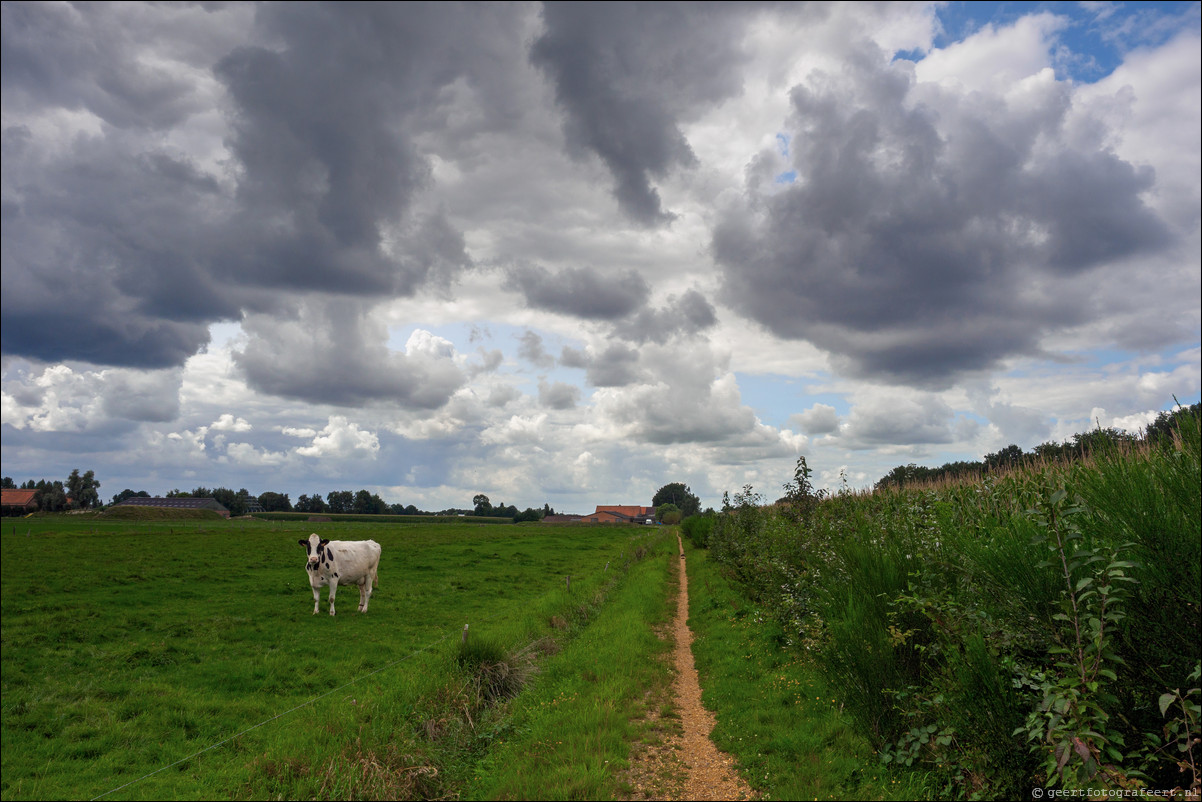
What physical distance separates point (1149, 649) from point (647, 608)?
1521 cm

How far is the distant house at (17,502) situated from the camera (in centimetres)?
9906

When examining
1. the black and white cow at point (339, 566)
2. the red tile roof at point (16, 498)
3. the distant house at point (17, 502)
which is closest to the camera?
the black and white cow at point (339, 566)

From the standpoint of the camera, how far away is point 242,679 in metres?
13.8

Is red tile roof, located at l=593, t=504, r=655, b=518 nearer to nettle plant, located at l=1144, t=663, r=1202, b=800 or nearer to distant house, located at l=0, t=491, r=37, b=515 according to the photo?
distant house, located at l=0, t=491, r=37, b=515

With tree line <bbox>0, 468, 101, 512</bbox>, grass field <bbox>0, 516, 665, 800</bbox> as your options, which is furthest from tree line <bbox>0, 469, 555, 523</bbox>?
grass field <bbox>0, 516, 665, 800</bbox>

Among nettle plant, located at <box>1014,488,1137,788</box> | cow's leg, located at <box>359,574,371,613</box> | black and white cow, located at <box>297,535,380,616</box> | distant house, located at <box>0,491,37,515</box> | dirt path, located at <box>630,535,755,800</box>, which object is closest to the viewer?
nettle plant, located at <box>1014,488,1137,788</box>

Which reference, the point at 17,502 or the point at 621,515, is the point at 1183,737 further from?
the point at 621,515

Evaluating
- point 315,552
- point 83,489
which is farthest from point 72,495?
point 315,552

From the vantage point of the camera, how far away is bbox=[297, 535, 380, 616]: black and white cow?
21.7 m

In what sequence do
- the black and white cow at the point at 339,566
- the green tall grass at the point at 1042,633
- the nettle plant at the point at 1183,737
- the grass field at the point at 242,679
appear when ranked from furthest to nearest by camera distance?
the black and white cow at the point at 339,566 → the grass field at the point at 242,679 → the green tall grass at the point at 1042,633 → the nettle plant at the point at 1183,737

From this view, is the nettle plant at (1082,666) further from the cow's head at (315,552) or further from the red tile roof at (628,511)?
the red tile roof at (628,511)

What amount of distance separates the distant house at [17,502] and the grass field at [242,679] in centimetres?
10058

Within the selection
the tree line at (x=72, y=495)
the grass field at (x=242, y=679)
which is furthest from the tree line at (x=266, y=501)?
the grass field at (x=242, y=679)

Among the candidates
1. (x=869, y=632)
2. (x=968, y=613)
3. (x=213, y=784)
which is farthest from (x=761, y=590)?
(x=213, y=784)
